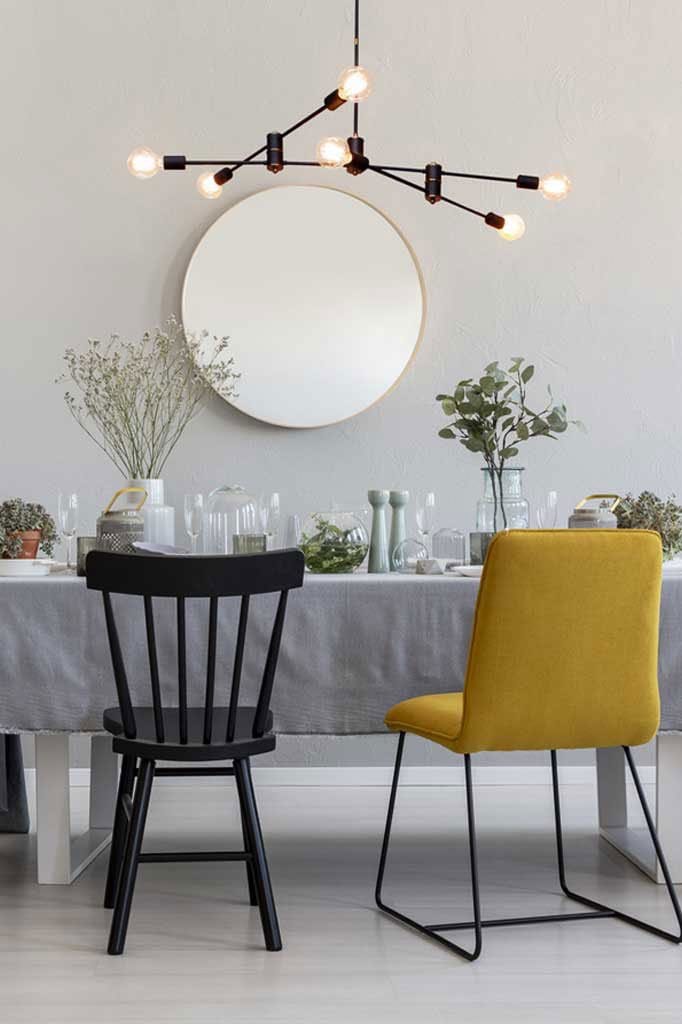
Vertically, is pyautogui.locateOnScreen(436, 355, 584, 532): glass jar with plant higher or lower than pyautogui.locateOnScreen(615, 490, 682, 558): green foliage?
higher

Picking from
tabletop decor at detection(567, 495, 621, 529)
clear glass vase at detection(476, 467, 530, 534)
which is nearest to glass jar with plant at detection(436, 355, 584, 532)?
clear glass vase at detection(476, 467, 530, 534)

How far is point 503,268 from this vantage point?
409 centimetres

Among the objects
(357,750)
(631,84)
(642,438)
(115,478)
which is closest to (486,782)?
(357,750)

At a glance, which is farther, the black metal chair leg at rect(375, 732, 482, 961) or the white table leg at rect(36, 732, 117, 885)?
the white table leg at rect(36, 732, 117, 885)

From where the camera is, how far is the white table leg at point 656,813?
2883 mm

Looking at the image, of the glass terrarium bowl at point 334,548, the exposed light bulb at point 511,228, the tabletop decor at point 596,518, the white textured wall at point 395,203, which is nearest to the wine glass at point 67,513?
the glass terrarium bowl at point 334,548

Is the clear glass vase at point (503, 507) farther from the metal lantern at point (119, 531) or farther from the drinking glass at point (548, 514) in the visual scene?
the metal lantern at point (119, 531)

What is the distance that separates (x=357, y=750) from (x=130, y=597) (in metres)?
1.55

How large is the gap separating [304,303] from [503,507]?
4.10 feet

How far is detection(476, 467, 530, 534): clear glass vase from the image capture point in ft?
10.2

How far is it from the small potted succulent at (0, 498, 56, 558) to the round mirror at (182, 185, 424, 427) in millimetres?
990

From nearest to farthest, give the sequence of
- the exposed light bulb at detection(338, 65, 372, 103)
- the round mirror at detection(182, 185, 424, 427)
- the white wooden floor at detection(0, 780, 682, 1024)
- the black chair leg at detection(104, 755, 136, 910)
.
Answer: the white wooden floor at detection(0, 780, 682, 1024), the black chair leg at detection(104, 755, 136, 910), the exposed light bulb at detection(338, 65, 372, 103), the round mirror at detection(182, 185, 424, 427)

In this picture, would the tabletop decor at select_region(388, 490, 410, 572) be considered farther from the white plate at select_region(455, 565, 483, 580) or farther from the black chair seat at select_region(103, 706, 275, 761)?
the black chair seat at select_region(103, 706, 275, 761)

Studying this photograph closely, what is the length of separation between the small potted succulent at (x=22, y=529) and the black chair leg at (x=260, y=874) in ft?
3.01
